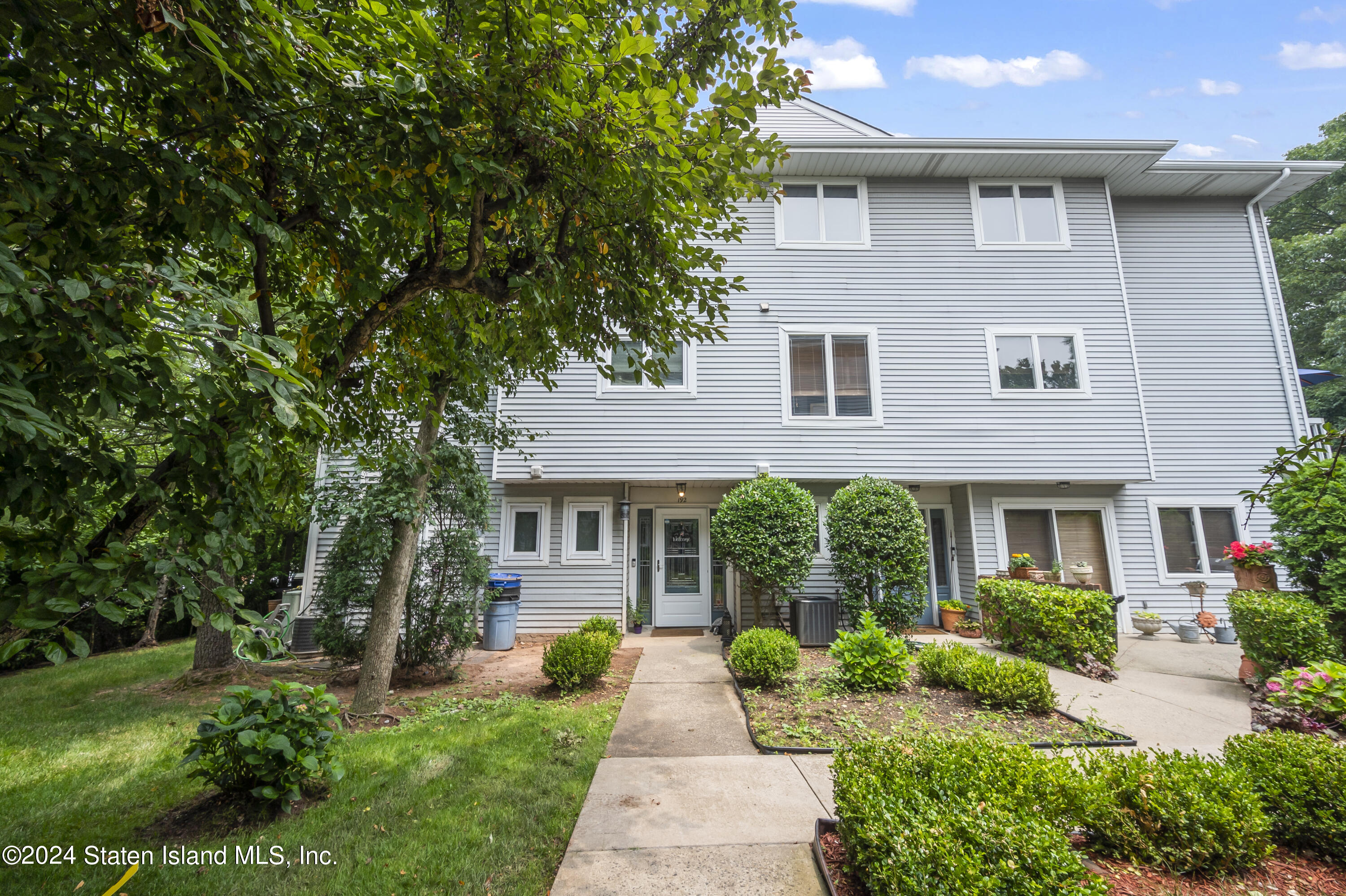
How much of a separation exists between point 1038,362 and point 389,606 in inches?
436

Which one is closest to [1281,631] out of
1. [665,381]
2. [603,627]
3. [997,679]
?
[997,679]

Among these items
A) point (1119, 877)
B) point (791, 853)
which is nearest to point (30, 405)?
point (791, 853)

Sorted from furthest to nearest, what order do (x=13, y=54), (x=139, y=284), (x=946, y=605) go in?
(x=946, y=605)
(x=13, y=54)
(x=139, y=284)

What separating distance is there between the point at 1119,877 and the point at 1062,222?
1142 cm

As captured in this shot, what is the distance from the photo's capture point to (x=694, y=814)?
10.8 ft

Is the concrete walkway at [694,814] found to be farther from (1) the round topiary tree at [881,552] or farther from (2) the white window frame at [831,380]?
(2) the white window frame at [831,380]

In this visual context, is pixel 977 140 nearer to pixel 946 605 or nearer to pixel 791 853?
pixel 946 605

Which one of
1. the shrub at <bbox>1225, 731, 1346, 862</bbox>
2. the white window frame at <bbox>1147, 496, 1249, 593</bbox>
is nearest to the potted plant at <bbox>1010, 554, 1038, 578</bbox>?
the white window frame at <bbox>1147, 496, 1249, 593</bbox>

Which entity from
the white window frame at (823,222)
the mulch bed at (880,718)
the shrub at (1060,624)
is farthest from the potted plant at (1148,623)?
the white window frame at (823,222)

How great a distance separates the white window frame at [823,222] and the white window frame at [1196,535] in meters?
7.18

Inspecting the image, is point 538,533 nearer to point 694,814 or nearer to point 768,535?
point 768,535

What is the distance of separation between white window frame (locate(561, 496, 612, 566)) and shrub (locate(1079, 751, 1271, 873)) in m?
7.98

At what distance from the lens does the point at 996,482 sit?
9.74m

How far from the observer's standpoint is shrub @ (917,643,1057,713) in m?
4.95
